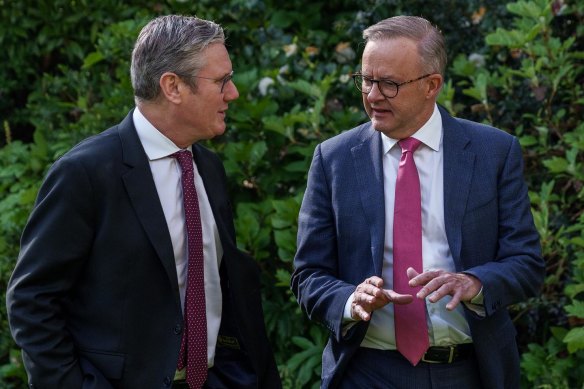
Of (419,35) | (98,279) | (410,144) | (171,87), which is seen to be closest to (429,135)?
(410,144)

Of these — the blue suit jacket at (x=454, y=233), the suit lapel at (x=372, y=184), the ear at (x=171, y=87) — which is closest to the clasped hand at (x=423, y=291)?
the blue suit jacket at (x=454, y=233)

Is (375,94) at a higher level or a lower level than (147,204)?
higher

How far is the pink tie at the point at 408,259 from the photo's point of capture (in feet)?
12.1

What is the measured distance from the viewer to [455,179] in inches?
148

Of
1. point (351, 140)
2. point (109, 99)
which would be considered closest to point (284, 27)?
point (109, 99)

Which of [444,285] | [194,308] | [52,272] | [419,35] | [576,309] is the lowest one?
[576,309]

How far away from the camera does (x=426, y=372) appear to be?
12.2 feet

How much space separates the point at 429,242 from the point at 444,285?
31cm

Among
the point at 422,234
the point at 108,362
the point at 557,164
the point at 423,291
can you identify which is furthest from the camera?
the point at 557,164

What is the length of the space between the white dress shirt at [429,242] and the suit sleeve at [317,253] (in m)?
0.13

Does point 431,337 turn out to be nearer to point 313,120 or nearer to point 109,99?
point 313,120

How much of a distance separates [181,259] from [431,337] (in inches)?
34.0

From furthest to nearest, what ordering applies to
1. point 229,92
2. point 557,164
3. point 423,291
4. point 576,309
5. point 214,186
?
point 557,164 < point 576,309 < point 214,186 < point 229,92 < point 423,291

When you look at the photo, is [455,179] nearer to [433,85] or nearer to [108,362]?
[433,85]
